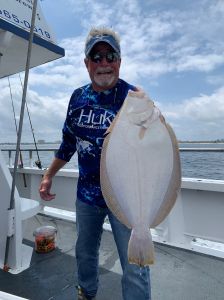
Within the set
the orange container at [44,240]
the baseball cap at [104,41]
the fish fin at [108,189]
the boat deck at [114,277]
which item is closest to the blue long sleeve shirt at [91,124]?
the baseball cap at [104,41]

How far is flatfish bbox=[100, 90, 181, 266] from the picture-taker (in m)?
1.39

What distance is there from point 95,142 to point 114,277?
1.59 meters

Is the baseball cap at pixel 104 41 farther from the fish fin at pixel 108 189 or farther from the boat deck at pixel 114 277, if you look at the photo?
the boat deck at pixel 114 277

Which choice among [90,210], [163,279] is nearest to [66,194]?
[163,279]

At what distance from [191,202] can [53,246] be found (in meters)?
1.74

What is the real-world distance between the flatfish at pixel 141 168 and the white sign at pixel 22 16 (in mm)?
2016

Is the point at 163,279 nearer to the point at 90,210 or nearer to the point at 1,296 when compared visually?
the point at 90,210

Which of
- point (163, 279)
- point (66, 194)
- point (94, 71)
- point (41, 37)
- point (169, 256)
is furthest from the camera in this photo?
point (66, 194)

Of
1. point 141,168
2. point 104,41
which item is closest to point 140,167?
point 141,168

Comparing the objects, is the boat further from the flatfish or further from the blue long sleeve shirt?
the flatfish

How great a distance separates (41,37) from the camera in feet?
10.2

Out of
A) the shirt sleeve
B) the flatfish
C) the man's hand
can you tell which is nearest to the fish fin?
the flatfish

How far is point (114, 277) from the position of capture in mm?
2912

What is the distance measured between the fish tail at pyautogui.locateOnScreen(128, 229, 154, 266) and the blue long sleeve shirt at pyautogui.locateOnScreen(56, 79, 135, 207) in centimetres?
62
